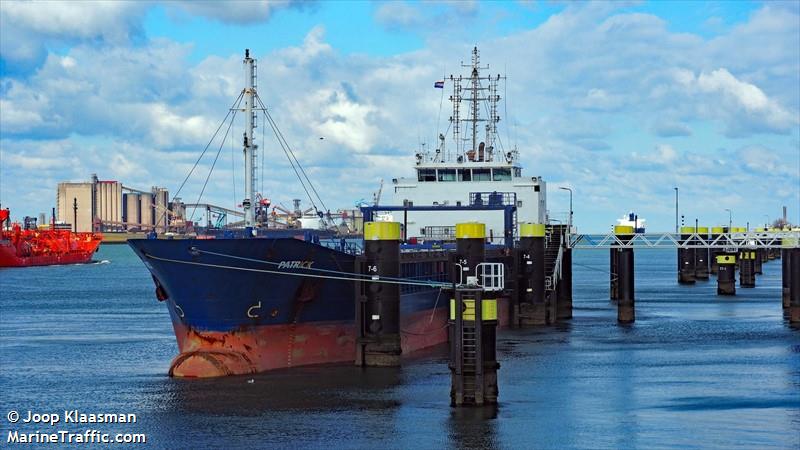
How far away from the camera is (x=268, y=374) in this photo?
38.3m

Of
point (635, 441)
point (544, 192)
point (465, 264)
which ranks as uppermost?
point (544, 192)

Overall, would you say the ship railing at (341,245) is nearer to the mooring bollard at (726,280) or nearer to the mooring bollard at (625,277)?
the mooring bollard at (625,277)

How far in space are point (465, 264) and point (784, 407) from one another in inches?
551

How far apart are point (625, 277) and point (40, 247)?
135 meters

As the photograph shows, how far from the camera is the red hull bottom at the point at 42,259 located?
167375mm

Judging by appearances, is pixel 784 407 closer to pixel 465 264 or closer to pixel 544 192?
pixel 465 264

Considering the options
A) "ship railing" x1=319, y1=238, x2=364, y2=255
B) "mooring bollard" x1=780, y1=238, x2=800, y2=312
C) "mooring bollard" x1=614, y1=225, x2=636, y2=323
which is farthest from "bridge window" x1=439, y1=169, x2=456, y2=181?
"ship railing" x1=319, y1=238, x2=364, y2=255

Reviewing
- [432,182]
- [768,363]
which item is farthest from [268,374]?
[432,182]

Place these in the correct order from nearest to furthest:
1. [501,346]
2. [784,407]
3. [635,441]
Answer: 1. [635,441]
2. [784,407]
3. [501,346]

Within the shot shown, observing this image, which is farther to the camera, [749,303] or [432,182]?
[749,303]

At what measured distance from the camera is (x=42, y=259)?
17762 centimetres

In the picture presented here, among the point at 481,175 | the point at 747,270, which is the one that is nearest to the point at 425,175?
the point at 481,175

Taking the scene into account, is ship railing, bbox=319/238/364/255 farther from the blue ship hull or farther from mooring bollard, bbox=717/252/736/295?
mooring bollard, bbox=717/252/736/295

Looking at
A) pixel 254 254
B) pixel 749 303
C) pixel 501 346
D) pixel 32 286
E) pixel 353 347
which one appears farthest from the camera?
pixel 32 286
